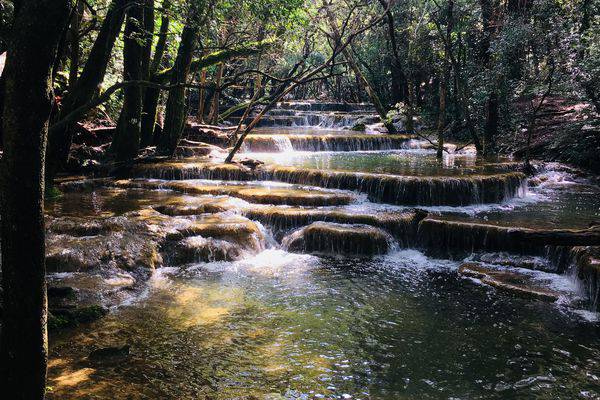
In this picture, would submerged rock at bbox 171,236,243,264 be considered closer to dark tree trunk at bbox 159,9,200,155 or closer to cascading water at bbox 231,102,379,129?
dark tree trunk at bbox 159,9,200,155

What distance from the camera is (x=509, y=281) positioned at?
739cm

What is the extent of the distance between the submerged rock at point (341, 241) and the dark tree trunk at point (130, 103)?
6249mm

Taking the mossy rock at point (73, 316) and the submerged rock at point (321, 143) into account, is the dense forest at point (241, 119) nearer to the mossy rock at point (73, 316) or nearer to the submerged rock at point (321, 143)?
the submerged rock at point (321, 143)

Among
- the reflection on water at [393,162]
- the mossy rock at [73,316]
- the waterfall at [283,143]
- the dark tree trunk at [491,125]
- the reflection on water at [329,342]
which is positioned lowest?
the reflection on water at [329,342]

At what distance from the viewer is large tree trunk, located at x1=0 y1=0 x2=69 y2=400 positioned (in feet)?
7.80

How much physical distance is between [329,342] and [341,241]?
3.55 m

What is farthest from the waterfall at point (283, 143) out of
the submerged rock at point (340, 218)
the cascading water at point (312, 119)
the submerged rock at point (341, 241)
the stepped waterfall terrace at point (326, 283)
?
the submerged rock at point (341, 241)

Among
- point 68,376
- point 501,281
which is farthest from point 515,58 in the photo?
point 68,376

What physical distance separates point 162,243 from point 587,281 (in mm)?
6568

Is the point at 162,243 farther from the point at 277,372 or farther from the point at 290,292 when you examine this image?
the point at 277,372

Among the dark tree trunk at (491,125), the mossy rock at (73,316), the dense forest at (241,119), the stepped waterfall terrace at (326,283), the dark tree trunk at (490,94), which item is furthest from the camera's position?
the dark tree trunk at (491,125)

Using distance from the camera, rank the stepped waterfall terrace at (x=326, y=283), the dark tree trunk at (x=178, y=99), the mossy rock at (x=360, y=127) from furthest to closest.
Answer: the mossy rock at (x=360, y=127)
the dark tree trunk at (x=178, y=99)
the stepped waterfall terrace at (x=326, y=283)

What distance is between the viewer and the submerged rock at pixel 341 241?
8.83 meters

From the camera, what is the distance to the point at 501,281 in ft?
24.2
